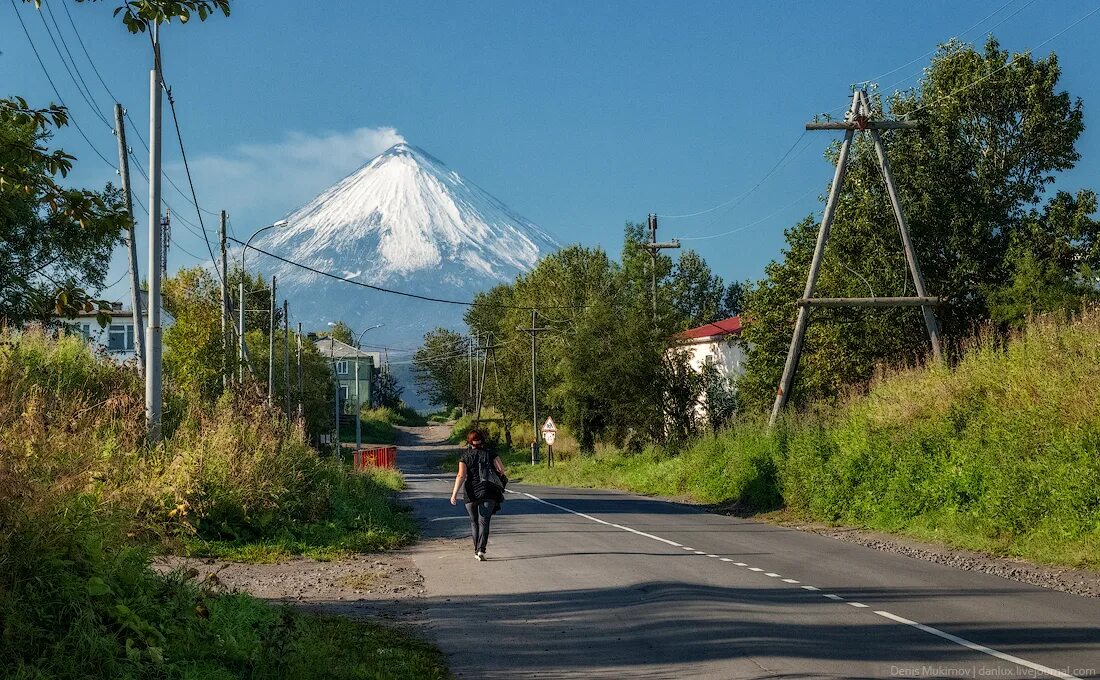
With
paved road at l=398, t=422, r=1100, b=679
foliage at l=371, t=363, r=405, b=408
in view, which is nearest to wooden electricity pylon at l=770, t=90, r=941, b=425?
paved road at l=398, t=422, r=1100, b=679

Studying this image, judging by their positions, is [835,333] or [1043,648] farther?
[835,333]

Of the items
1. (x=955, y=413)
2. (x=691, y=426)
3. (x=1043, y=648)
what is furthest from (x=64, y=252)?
(x=1043, y=648)

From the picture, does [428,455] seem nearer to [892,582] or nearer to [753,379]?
[753,379]

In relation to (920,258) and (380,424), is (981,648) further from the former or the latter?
(380,424)

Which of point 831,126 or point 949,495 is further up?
point 831,126

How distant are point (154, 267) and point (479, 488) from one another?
20.0ft

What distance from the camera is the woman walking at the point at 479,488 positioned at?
1561cm

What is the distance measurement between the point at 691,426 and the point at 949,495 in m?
26.2

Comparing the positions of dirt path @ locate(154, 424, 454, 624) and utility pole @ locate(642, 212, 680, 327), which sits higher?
utility pole @ locate(642, 212, 680, 327)

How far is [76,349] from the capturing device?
20453 millimetres

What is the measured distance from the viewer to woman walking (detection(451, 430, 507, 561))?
15.6 metres

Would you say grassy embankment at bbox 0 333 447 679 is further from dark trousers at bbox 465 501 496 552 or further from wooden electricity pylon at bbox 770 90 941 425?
wooden electricity pylon at bbox 770 90 941 425

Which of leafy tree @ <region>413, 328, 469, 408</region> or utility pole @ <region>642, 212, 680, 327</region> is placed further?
leafy tree @ <region>413, 328, 469, 408</region>

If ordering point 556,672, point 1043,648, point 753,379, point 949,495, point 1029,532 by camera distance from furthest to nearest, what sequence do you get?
point 753,379
point 949,495
point 1029,532
point 1043,648
point 556,672
